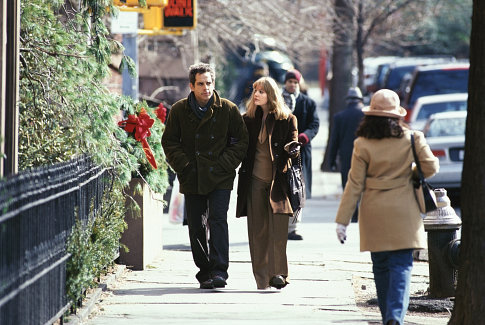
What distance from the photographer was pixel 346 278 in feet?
31.2

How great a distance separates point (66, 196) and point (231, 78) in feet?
92.1

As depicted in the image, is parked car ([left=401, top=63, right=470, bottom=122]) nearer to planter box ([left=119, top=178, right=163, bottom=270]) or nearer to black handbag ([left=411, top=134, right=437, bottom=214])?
planter box ([left=119, top=178, right=163, bottom=270])

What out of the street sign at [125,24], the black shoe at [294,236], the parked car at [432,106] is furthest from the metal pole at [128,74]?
the parked car at [432,106]

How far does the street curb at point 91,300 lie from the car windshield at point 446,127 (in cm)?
838

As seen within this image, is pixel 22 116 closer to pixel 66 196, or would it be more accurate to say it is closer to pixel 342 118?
pixel 66 196

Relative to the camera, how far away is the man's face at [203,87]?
340 inches

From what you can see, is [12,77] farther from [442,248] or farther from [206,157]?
[442,248]

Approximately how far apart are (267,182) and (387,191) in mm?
2220

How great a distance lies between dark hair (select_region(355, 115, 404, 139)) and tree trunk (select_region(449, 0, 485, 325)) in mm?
478

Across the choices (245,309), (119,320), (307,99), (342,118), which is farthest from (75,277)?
(342,118)

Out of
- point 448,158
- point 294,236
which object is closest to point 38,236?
point 294,236

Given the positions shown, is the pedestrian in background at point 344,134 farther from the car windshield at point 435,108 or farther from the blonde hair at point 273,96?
the car windshield at point 435,108

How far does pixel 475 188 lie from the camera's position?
20.8ft

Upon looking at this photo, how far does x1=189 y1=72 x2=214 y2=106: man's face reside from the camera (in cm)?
865
